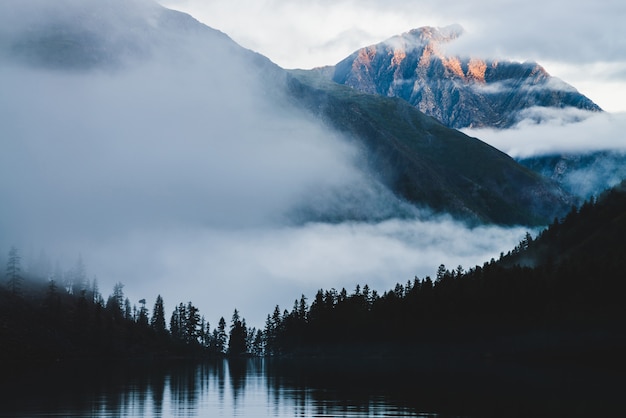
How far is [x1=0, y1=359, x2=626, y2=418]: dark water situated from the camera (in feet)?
276

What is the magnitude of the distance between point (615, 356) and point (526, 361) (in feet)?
83.9

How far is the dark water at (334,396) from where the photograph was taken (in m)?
84.1

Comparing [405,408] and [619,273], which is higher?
[619,273]

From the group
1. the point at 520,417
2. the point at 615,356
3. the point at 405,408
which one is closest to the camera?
the point at 520,417

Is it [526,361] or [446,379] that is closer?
[446,379]

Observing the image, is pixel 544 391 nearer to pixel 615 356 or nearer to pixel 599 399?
pixel 599 399

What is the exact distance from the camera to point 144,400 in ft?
330

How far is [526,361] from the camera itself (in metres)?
196

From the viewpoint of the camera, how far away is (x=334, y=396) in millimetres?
103812

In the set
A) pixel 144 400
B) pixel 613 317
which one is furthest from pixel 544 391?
pixel 613 317

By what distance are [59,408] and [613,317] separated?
140 m

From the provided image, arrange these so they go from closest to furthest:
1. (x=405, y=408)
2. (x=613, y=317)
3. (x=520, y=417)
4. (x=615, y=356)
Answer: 1. (x=520, y=417)
2. (x=405, y=408)
3. (x=615, y=356)
4. (x=613, y=317)

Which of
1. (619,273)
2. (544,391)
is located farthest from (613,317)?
(544,391)

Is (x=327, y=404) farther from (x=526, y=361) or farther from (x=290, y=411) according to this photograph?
(x=526, y=361)
